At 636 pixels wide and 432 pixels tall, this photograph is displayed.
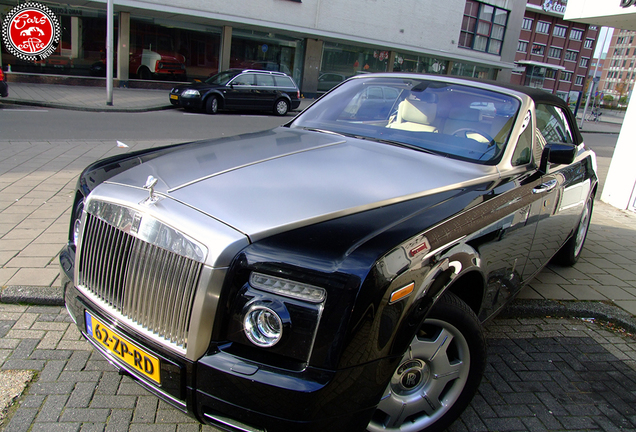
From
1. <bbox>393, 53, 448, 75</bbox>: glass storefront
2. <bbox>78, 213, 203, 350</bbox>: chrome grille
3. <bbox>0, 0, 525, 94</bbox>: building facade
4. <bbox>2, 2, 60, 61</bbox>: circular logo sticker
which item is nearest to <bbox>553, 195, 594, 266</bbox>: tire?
<bbox>78, 213, 203, 350</bbox>: chrome grille

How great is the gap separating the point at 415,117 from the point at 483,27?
111 feet

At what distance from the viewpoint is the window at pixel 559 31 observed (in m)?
62.3

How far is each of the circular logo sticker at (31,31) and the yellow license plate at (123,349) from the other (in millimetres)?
20592

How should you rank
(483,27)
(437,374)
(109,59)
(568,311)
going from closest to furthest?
(437,374) → (568,311) → (109,59) → (483,27)

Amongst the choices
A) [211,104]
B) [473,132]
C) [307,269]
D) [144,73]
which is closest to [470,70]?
[144,73]

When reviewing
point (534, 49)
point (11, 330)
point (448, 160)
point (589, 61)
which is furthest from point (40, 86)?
point (589, 61)

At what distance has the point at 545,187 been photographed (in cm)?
326

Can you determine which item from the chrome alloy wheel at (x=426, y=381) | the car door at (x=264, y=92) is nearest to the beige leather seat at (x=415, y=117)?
the chrome alloy wheel at (x=426, y=381)

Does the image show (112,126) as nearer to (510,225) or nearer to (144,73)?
(510,225)

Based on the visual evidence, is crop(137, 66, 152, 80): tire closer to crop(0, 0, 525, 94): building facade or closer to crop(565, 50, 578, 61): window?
crop(0, 0, 525, 94): building facade

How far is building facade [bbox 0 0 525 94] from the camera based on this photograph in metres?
19.5

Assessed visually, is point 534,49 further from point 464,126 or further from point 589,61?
point 464,126

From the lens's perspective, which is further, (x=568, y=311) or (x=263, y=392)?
(x=568, y=311)

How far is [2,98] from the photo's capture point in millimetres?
13977
